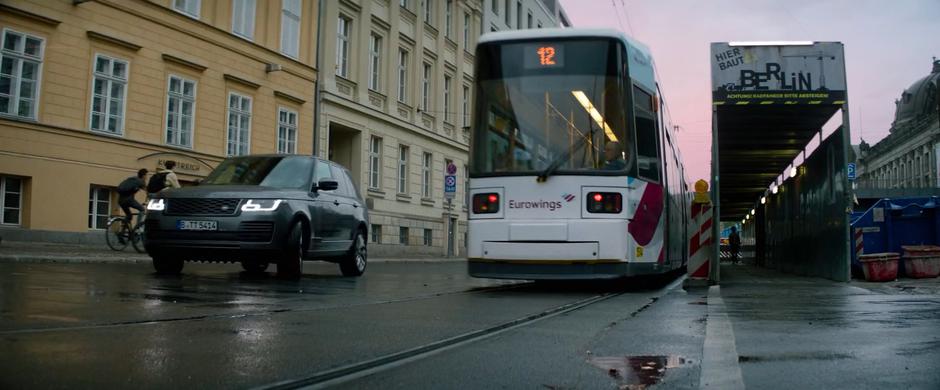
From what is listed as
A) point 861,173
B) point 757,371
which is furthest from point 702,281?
point 861,173

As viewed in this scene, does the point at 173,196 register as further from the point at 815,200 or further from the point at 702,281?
the point at 815,200

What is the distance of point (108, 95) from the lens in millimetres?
20000

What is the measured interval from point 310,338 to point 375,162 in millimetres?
27333

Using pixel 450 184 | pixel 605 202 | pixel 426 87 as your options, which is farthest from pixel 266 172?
pixel 426 87

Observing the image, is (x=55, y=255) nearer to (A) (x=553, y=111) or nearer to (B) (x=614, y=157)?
(A) (x=553, y=111)

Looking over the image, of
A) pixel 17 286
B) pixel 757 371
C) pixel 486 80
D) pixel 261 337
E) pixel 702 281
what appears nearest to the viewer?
pixel 757 371

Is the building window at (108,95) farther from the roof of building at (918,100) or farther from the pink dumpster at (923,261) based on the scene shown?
the roof of building at (918,100)

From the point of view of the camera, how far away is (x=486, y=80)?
1084 centimetres

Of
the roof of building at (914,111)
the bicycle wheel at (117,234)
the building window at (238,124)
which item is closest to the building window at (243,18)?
the building window at (238,124)

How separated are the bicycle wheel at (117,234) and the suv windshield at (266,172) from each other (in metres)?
5.51

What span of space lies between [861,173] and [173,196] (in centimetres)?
11321

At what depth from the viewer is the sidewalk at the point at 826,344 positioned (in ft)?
13.4

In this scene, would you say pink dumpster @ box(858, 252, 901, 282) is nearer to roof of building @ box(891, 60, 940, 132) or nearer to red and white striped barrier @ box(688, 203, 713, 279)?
red and white striped barrier @ box(688, 203, 713, 279)

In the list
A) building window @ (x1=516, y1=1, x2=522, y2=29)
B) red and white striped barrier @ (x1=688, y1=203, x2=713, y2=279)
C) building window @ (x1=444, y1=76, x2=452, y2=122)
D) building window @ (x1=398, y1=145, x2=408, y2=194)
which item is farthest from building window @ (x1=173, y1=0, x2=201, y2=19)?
building window @ (x1=516, y1=1, x2=522, y2=29)
